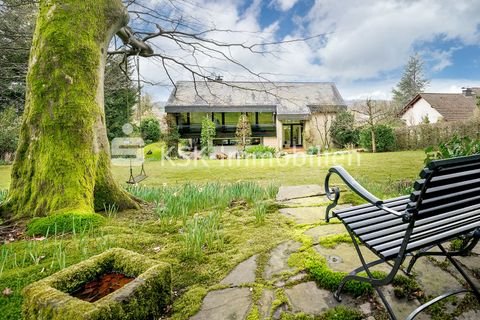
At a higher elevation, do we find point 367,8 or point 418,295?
point 367,8

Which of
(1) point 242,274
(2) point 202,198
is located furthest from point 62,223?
(1) point 242,274

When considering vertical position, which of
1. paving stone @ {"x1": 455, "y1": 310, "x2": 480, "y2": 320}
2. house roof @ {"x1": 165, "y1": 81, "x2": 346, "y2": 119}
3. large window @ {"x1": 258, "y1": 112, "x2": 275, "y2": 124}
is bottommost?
paving stone @ {"x1": 455, "y1": 310, "x2": 480, "y2": 320}

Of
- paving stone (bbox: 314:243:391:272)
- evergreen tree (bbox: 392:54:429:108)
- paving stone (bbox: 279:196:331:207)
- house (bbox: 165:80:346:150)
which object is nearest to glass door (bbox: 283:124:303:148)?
house (bbox: 165:80:346:150)

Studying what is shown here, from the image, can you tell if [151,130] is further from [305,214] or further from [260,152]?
[305,214]

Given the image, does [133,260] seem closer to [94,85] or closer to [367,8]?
[94,85]

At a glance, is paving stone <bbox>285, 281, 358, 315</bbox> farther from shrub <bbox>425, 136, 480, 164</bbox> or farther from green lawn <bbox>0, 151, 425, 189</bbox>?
green lawn <bbox>0, 151, 425, 189</bbox>

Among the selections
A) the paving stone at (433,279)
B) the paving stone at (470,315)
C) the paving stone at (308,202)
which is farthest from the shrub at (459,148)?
the paving stone at (470,315)

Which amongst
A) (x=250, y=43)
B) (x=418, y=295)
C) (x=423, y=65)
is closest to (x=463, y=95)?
(x=423, y=65)

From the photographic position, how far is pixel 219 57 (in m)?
4.57

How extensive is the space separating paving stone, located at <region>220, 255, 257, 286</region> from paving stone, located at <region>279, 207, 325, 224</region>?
1029 mm

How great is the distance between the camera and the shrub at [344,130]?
21936mm

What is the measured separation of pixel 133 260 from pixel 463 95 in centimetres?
3629

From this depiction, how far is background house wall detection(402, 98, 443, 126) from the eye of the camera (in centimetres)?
2547

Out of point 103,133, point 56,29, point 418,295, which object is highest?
point 56,29
